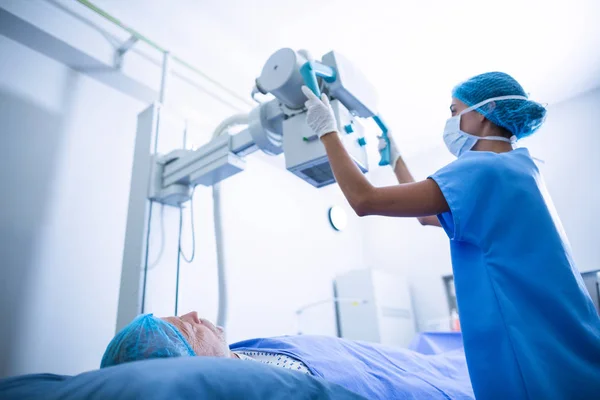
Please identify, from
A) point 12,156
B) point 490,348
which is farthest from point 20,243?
point 490,348

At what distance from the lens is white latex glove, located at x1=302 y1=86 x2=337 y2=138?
1.03m

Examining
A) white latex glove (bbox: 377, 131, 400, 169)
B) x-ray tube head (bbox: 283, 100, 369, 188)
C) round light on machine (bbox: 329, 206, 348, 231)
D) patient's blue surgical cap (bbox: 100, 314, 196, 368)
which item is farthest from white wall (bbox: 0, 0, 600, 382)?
white latex glove (bbox: 377, 131, 400, 169)

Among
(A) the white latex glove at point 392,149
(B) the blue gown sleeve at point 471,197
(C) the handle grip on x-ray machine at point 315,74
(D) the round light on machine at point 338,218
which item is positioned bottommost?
(B) the blue gown sleeve at point 471,197

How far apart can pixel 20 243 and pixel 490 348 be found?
1.74 meters

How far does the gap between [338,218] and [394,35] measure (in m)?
1.89

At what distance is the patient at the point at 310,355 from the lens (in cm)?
84

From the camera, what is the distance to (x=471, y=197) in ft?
2.80

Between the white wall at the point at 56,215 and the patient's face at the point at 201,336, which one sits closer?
the patient's face at the point at 201,336

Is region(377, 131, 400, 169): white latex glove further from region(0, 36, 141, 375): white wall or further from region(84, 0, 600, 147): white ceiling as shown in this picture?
region(0, 36, 141, 375): white wall

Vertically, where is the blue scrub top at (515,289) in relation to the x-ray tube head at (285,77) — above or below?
below

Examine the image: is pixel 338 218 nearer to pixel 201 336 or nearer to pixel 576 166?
pixel 576 166

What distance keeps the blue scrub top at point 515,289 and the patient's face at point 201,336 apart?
0.58 meters

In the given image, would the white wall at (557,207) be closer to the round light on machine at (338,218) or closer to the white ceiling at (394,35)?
the round light on machine at (338,218)

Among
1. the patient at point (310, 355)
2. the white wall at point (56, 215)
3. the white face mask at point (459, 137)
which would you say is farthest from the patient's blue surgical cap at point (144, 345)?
the white wall at point (56, 215)
